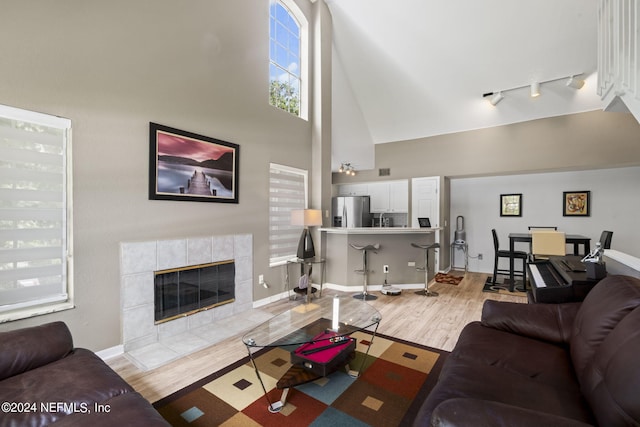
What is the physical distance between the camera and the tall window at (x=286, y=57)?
14.3 ft

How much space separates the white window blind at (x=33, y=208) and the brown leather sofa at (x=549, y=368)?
2.79 m

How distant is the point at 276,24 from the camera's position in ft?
14.5

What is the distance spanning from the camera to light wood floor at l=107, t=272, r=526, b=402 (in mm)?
2223

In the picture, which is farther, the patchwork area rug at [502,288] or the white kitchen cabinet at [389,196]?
the white kitchen cabinet at [389,196]

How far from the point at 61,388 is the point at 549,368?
96.0 inches

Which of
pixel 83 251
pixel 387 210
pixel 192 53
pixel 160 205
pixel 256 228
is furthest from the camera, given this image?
pixel 387 210

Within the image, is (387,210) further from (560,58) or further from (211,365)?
(211,365)

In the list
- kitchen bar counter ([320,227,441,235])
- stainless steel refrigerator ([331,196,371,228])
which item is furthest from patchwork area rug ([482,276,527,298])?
stainless steel refrigerator ([331,196,371,228])

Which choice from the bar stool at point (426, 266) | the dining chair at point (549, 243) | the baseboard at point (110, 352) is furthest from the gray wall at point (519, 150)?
the baseboard at point (110, 352)

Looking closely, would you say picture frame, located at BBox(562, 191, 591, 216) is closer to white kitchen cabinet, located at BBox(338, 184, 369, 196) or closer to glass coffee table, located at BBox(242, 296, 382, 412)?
white kitchen cabinet, located at BBox(338, 184, 369, 196)

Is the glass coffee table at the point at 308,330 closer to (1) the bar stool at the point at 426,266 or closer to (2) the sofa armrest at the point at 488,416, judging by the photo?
(2) the sofa armrest at the point at 488,416

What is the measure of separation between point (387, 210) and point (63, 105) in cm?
627

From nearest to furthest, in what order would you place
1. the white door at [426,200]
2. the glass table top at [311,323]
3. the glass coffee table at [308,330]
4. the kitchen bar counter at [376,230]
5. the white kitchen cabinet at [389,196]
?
the glass coffee table at [308,330], the glass table top at [311,323], the kitchen bar counter at [376,230], the white door at [426,200], the white kitchen cabinet at [389,196]

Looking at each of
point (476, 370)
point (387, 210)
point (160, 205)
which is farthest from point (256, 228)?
point (387, 210)
